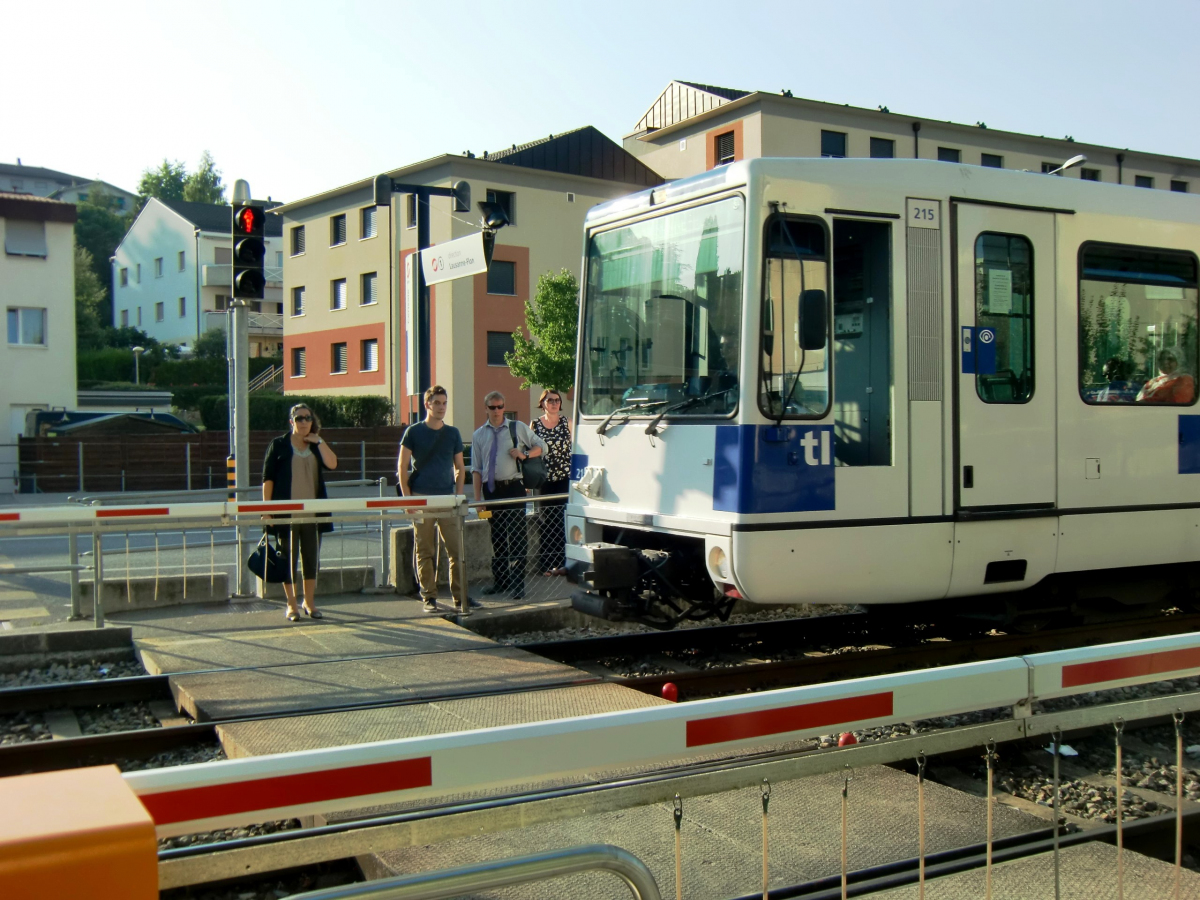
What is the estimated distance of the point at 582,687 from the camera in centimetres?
666

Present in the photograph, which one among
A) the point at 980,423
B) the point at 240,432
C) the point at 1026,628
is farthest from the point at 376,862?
the point at 240,432

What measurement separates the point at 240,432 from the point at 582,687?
566 cm

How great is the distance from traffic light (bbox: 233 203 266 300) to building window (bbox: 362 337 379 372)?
3436 centimetres

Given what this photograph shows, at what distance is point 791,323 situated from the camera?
670 centimetres

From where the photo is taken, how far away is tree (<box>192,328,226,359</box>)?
5619 cm

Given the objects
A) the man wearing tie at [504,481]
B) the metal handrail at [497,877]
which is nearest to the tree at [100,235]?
the man wearing tie at [504,481]

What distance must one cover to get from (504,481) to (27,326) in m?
31.0

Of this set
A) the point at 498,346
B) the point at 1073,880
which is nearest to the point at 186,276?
the point at 498,346

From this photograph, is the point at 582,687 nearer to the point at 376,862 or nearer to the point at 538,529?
the point at 376,862

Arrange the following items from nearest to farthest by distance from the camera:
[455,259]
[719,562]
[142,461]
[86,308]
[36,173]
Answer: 1. [719,562]
2. [455,259]
3. [142,461]
4. [86,308]
5. [36,173]

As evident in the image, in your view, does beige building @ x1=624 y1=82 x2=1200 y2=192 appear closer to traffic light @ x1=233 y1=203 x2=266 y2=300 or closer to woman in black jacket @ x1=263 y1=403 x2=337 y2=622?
traffic light @ x1=233 y1=203 x2=266 y2=300

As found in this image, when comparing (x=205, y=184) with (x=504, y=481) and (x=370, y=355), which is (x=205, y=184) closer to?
(x=370, y=355)

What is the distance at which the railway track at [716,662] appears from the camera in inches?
231

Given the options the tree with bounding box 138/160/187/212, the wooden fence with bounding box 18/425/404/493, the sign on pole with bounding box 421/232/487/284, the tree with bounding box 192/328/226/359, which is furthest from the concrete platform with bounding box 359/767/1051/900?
the tree with bounding box 138/160/187/212
